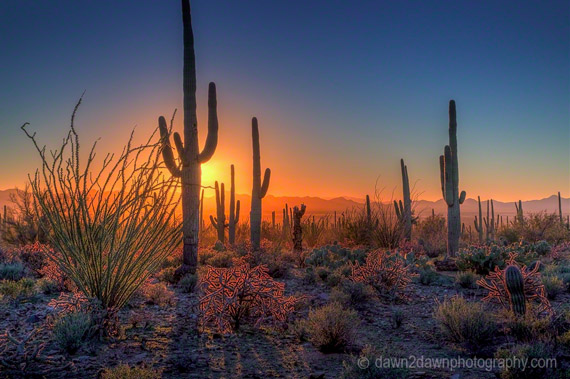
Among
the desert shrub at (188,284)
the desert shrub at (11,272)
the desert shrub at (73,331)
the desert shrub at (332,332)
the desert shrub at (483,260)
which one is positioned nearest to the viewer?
the desert shrub at (73,331)

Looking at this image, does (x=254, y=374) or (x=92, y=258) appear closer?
(x=254, y=374)

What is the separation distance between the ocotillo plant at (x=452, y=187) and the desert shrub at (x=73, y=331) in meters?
13.5

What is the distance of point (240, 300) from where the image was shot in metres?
6.45

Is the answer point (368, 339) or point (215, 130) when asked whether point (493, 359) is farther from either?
point (215, 130)

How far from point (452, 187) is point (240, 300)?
40.1ft

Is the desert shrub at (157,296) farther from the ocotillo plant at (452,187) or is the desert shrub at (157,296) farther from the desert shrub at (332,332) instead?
the ocotillo plant at (452,187)

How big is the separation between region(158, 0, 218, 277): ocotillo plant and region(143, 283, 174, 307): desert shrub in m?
2.24

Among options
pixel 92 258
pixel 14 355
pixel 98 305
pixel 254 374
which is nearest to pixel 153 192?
pixel 92 258

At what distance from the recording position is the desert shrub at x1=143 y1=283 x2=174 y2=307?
7.82 m

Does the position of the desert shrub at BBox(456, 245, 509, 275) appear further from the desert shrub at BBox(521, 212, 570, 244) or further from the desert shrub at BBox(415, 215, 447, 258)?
the desert shrub at BBox(521, 212, 570, 244)

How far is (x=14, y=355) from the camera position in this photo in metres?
4.75

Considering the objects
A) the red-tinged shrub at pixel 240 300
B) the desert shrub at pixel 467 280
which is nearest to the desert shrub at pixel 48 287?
the red-tinged shrub at pixel 240 300

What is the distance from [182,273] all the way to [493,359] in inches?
283

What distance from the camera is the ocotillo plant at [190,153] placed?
10469 mm
